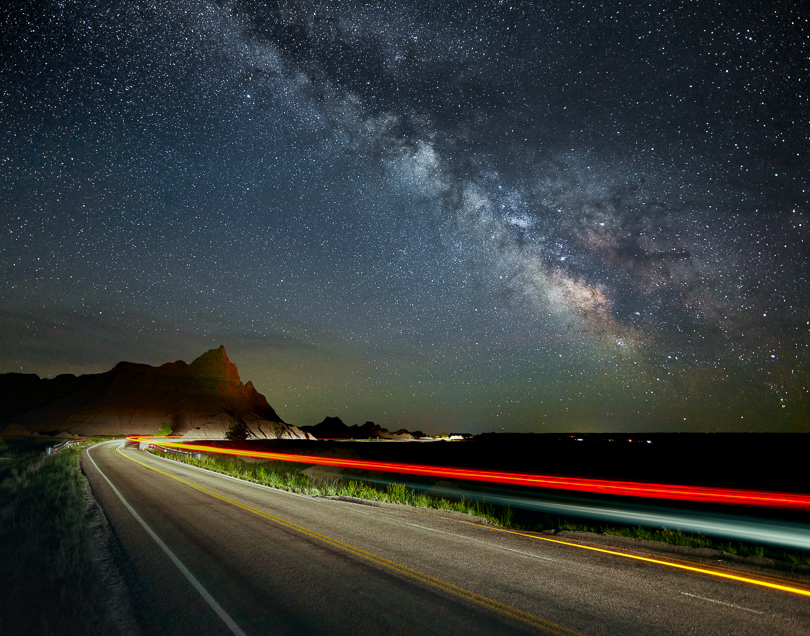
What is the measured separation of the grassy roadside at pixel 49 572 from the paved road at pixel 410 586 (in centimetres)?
63

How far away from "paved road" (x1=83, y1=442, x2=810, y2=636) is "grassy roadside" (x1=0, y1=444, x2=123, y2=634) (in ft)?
2.06

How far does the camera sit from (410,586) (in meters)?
6.80

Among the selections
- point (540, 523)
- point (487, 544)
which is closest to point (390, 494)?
point (540, 523)

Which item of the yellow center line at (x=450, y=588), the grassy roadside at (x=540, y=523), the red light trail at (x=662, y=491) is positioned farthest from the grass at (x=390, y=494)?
the yellow center line at (x=450, y=588)

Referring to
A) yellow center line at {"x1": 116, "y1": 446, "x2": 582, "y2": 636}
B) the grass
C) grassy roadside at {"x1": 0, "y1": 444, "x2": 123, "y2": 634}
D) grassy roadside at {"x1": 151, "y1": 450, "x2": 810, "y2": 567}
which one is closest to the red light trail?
grassy roadside at {"x1": 151, "y1": 450, "x2": 810, "y2": 567}

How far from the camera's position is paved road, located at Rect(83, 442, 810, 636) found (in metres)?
5.54

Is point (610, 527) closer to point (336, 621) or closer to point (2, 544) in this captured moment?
point (336, 621)

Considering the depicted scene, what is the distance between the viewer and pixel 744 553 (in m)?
9.41

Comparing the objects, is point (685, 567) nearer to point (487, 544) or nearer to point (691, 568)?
point (691, 568)

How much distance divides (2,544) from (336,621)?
8.34 m

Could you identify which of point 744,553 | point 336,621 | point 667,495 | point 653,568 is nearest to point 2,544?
point 336,621

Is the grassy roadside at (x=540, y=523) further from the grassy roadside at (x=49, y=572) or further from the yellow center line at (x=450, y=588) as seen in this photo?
the grassy roadside at (x=49, y=572)

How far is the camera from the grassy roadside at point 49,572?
5.65 m

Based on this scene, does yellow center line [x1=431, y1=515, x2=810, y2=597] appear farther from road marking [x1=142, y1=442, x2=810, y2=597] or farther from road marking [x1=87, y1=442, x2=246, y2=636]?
road marking [x1=87, y1=442, x2=246, y2=636]
